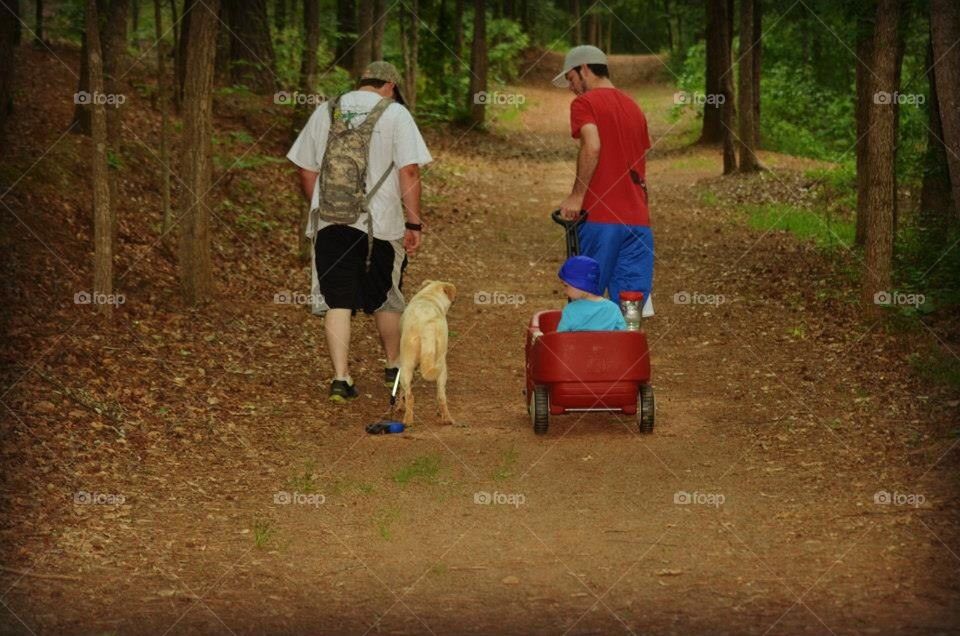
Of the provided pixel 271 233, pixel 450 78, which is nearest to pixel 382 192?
pixel 271 233

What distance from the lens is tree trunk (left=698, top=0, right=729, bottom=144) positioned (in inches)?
1110

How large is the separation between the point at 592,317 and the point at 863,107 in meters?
9.78

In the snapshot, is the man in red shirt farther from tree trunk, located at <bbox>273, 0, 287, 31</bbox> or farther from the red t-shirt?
tree trunk, located at <bbox>273, 0, 287, 31</bbox>

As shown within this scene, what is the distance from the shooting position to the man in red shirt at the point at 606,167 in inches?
347

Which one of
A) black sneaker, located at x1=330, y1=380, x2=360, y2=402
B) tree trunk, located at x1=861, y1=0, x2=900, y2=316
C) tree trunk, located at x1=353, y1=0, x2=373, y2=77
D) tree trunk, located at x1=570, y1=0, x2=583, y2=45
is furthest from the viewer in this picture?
tree trunk, located at x1=570, y1=0, x2=583, y2=45

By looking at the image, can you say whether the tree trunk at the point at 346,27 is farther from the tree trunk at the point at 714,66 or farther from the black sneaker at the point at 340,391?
the black sneaker at the point at 340,391

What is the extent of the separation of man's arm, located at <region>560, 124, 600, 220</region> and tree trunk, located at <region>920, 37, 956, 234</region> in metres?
5.96

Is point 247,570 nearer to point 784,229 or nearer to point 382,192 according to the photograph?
point 382,192

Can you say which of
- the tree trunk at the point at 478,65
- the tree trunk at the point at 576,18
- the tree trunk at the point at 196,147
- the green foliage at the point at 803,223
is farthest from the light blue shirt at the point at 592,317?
the tree trunk at the point at 576,18

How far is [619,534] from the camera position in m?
6.55

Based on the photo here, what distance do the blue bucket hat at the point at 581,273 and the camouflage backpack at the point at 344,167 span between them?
1.80m

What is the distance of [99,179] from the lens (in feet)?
33.6

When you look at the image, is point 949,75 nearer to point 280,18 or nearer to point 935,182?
point 935,182

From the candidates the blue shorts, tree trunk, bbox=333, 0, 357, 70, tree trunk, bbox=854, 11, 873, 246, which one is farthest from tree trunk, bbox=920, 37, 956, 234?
tree trunk, bbox=333, 0, 357, 70
